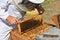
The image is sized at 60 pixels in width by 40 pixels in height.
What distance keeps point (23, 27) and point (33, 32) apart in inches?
3.7

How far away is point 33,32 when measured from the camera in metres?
1.17

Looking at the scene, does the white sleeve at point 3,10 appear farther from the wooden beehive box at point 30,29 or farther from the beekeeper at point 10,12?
the wooden beehive box at point 30,29

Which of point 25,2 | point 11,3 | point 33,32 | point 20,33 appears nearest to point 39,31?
point 33,32

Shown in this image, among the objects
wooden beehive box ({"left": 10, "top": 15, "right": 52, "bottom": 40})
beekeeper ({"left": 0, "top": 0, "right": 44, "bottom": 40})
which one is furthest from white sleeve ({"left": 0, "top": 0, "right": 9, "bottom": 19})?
wooden beehive box ({"left": 10, "top": 15, "right": 52, "bottom": 40})

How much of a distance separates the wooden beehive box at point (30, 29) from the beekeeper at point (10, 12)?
0.26ft

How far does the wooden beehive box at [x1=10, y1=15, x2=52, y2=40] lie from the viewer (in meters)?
Answer: 1.13

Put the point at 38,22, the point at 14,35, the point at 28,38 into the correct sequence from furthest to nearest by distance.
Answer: the point at 38,22, the point at 14,35, the point at 28,38

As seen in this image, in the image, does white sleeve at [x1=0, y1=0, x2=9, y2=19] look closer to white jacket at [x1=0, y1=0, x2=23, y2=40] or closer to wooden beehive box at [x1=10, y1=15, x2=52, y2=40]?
white jacket at [x1=0, y1=0, x2=23, y2=40]

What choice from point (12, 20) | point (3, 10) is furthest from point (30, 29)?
point (3, 10)

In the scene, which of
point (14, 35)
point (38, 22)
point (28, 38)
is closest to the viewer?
point (28, 38)

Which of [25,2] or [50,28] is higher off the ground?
[25,2]

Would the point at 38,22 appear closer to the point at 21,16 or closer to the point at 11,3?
the point at 21,16

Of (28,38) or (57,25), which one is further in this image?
(57,25)

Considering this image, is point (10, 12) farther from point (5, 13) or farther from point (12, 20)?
point (12, 20)
